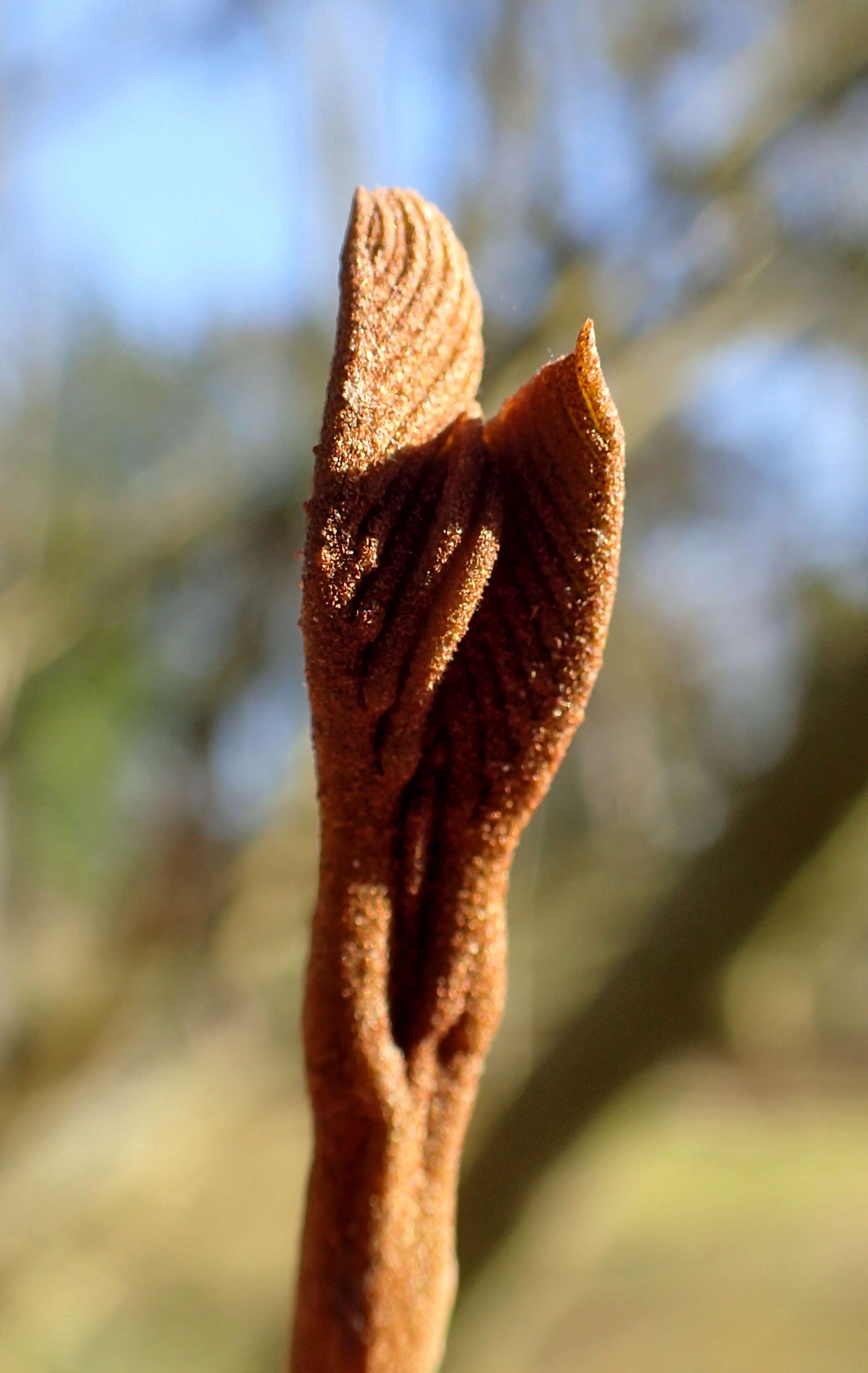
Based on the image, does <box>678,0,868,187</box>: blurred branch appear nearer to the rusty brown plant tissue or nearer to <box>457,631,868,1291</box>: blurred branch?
<box>457,631,868,1291</box>: blurred branch

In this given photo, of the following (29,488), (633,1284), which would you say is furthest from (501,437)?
(633,1284)

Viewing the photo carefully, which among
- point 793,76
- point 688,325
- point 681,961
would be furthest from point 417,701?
point 793,76

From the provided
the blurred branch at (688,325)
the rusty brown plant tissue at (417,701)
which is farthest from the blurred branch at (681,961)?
the rusty brown plant tissue at (417,701)

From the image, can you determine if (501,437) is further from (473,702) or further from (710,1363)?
(710,1363)

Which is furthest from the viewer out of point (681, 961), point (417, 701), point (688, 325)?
point (688, 325)

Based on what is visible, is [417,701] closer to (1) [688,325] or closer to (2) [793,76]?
(1) [688,325]

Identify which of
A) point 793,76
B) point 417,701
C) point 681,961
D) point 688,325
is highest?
point 793,76
